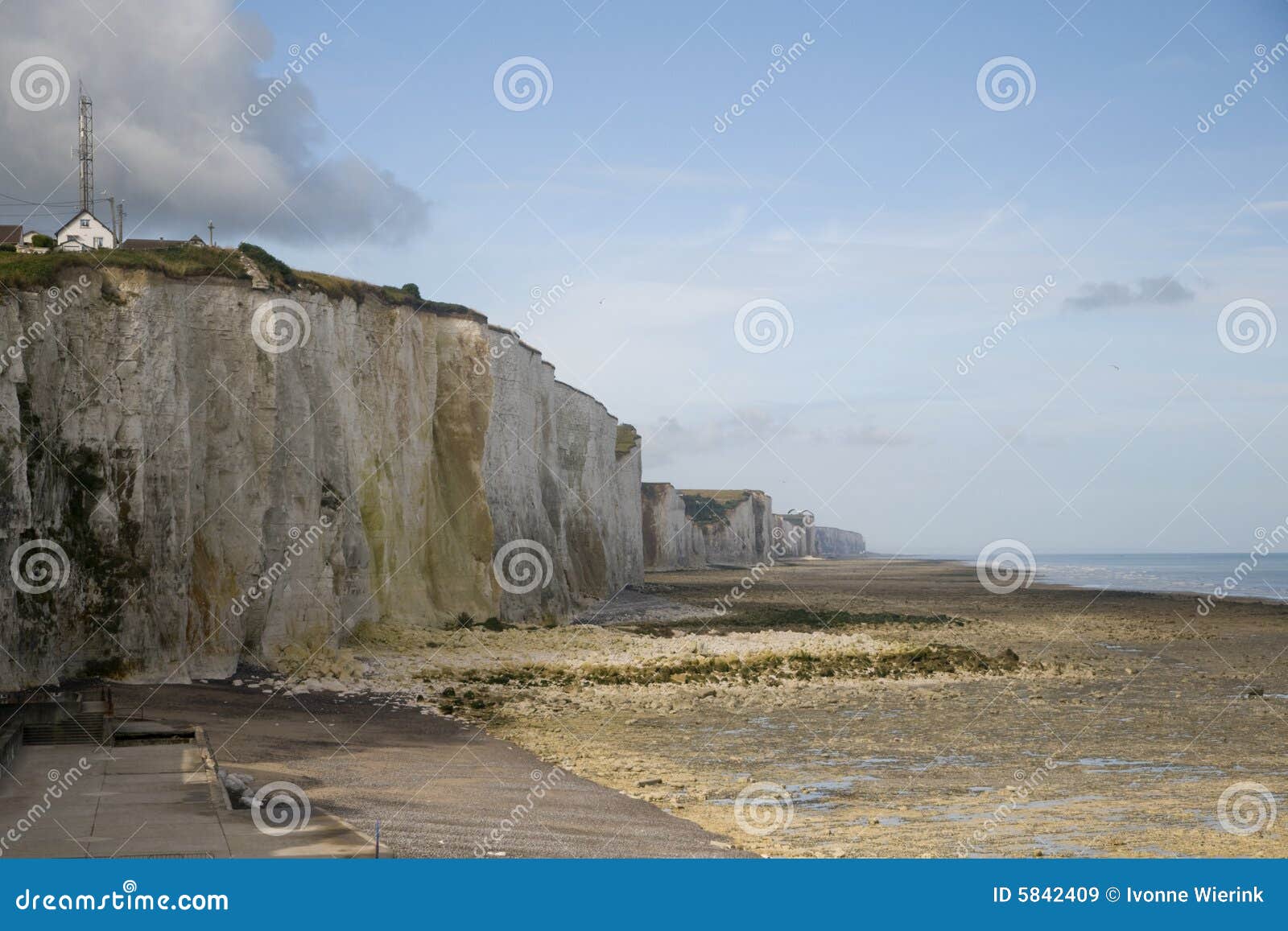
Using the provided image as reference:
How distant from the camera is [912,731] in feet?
67.2

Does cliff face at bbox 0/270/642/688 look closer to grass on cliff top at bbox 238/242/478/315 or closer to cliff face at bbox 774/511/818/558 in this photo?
grass on cliff top at bbox 238/242/478/315

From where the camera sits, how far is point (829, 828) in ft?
42.9

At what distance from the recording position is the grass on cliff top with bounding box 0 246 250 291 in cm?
2378

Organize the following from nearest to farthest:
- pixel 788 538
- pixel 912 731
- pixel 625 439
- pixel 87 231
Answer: pixel 912 731, pixel 87 231, pixel 625 439, pixel 788 538

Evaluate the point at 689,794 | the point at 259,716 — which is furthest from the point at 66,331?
the point at 689,794

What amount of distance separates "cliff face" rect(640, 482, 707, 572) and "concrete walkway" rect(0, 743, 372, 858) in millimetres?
93103

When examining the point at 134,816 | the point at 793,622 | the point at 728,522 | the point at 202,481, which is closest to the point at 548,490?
the point at 793,622

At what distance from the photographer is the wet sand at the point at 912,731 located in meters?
13.1

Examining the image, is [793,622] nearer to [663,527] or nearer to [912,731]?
[912,731]

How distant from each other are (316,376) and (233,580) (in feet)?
19.8

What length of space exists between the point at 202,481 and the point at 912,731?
15432 millimetres

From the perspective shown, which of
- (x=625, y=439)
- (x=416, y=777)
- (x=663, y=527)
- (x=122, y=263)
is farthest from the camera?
(x=663, y=527)

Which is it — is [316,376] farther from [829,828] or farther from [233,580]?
[829,828]

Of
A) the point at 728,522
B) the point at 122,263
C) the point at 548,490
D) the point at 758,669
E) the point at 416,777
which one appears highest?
the point at 728,522
